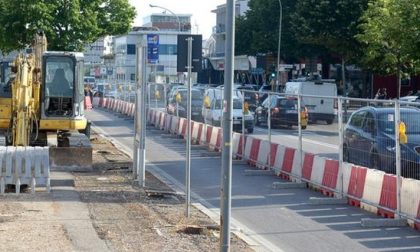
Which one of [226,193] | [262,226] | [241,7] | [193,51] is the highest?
[241,7]

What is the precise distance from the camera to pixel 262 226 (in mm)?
12859

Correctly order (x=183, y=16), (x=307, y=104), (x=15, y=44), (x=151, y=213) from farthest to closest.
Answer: (x=183, y=16) → (x=15, y=44) → (x=307, y=104) → (x=151, y=213)

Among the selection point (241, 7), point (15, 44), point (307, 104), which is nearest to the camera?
point (307, 104)

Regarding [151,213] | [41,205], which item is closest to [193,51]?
[151,213]

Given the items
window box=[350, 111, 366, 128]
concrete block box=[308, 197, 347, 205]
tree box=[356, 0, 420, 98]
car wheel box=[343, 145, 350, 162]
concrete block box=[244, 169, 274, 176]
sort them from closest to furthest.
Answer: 1. concrete block box=[308, 197, 347, 205]
2. window box=[350, 111, 366, 128]
3. car wheel box=[343, 145, 350, 162]
4. concrete block box=[244, 169, 274, 176]
5. tree box=[356, 0, 420, 98]

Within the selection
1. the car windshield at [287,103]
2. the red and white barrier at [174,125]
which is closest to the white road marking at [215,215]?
the car windshield at [287,103]

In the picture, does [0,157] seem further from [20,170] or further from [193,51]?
[193,51]

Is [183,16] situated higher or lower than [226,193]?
higher

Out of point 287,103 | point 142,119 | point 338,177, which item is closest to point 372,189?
point 338,177

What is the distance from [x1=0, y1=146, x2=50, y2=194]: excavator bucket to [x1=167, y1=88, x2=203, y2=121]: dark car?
14.7 metres

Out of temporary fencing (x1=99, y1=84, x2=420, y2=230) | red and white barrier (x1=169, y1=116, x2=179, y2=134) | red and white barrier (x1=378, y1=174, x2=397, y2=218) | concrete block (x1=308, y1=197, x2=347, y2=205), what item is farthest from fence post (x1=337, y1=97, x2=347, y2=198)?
red and white barrier (x1=169, y1=116, x2=179, y2=134)

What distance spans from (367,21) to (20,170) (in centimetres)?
3489

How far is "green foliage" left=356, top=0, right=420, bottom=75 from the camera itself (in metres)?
38.8

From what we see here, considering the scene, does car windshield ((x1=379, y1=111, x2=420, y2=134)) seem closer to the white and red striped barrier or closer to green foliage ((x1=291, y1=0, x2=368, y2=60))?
the white and red striped barrier
